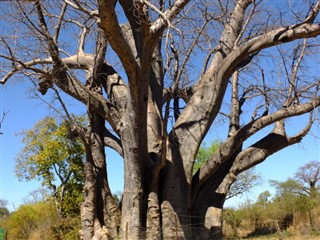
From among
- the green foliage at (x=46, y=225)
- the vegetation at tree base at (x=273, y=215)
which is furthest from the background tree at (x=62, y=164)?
the vegetation at tree base at (x=273, y=215)

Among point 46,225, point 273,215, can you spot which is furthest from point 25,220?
point 273,215

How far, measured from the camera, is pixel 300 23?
21.5ft

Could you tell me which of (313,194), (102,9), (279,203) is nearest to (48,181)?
(102,9)

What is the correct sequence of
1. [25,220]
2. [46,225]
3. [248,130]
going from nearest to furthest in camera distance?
[248,130]
[46,225]
[25,220]

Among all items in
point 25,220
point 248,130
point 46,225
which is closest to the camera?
point 248,130

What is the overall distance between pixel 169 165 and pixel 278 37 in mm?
3117

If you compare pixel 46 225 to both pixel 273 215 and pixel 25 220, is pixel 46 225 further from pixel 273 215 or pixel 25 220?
pixel 273 215

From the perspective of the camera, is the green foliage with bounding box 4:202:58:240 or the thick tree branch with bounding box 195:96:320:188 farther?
the green foliage with bounding box 4:202:58:240

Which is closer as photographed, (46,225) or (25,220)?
(46,225)

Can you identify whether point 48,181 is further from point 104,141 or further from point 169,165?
point 169,165

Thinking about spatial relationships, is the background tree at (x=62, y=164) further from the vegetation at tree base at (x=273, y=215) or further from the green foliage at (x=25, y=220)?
the vegetation at tree base at (x=273, y=215)

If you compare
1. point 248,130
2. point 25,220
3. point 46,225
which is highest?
point 248,130

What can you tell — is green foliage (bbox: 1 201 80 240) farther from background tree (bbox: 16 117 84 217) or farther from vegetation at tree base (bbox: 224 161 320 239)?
vegetation at tree base (bbox: 224 161 320 239)

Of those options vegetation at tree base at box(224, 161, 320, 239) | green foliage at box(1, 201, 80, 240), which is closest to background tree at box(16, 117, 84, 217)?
green foliage at box(1, 201, 80, 240)
